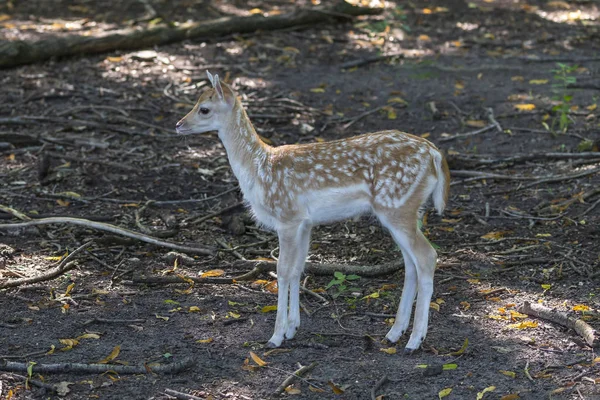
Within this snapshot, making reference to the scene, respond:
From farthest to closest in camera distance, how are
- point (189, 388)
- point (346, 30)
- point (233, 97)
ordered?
point (346, 30) < point (233, 97) < point (189, 388)

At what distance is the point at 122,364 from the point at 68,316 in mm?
966

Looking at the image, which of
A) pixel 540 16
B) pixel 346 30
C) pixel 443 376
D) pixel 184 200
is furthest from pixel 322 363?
pixel 540 16

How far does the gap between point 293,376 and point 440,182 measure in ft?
5.45

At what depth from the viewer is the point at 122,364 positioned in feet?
18.5

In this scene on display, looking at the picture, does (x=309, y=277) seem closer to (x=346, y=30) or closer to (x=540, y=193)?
(x=540, y=193)

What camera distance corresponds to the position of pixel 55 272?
7.09 metres

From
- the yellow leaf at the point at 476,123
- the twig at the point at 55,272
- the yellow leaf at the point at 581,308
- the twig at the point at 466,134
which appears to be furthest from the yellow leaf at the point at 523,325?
the yellow leaf at the point at 476,123

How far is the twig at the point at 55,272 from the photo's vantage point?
6.88m

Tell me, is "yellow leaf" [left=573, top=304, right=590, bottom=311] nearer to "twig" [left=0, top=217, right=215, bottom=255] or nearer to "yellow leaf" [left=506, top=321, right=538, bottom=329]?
"yellow leaf" [left=506, top=321, right=538, bottom=329]

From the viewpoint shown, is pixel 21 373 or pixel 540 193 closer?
pixel 21 373

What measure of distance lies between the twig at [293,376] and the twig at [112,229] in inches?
86.8

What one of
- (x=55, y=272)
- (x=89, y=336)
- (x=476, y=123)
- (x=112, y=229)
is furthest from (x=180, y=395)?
(x=476, y=123)

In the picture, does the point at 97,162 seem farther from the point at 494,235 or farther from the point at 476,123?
the point at 476,123

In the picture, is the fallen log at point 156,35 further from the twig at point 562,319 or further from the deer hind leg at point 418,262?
the twig at point 562,319
